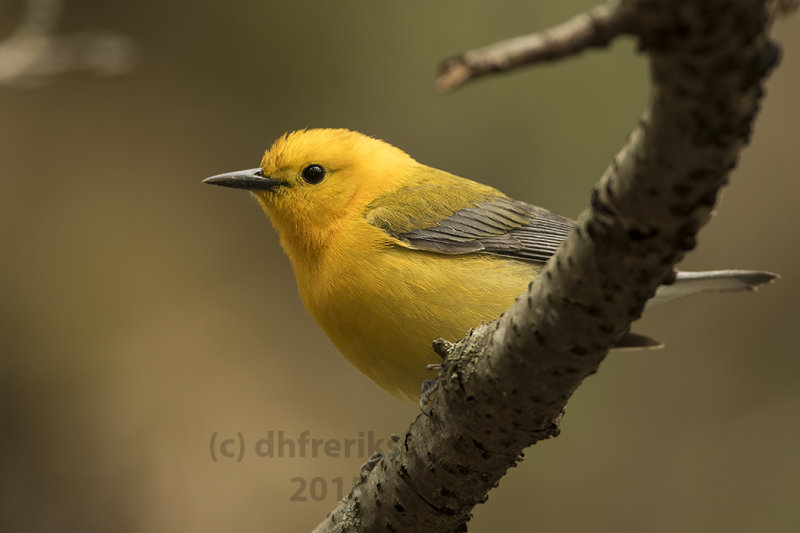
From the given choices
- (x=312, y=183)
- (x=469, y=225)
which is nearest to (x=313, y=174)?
(x=312, y=183)

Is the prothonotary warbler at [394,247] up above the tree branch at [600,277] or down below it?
above

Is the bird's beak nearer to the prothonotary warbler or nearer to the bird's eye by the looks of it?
the prothonotary warbler

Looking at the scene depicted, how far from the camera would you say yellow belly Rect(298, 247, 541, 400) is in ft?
13.5

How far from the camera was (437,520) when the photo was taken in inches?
136

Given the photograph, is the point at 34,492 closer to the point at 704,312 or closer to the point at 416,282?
the point at 416,282

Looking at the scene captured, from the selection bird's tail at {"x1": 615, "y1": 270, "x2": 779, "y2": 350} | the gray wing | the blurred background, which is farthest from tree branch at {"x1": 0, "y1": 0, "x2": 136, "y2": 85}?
bird's tail at {"x1": 615, "y1": 270, "x2": 779, "y2": 350}

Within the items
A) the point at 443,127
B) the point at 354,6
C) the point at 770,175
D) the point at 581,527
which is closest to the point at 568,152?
the point at 443,127

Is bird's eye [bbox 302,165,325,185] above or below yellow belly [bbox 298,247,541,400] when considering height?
above

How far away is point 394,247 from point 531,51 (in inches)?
121

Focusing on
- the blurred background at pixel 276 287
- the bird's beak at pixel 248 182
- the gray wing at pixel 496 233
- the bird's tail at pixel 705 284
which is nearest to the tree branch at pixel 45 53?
the bird's beak at pixel 248 182

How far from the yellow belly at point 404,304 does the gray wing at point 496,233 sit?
107 millimetres

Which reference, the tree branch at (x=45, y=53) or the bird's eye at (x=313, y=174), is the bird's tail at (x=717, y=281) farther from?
the tree branch at (x=45, y=53)

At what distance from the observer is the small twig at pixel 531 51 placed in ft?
4.72

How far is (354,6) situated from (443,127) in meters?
1.38
